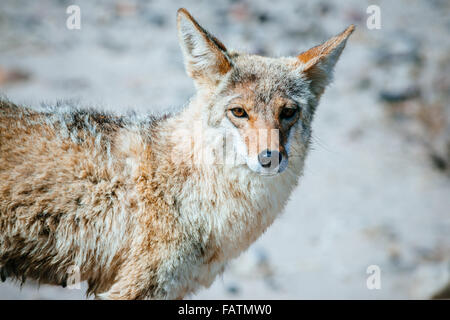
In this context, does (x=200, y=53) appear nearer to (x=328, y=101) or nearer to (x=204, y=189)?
(x=204, y=189)

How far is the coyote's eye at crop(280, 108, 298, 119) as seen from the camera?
4868mm

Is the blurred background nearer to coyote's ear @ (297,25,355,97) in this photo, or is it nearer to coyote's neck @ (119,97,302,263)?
coyote's ear @ (297,25,355,97)

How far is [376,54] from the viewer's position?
549 inches

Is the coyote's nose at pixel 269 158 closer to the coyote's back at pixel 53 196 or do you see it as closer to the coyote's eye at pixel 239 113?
the coyote's eye at pixel 239 113

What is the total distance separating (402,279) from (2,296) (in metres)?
6.29

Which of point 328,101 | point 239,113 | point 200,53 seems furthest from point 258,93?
point 328,101

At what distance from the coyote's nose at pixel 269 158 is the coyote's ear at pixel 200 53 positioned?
102 centimetres

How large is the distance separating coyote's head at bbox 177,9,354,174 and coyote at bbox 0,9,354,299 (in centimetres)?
1

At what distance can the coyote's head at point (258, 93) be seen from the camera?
462cm

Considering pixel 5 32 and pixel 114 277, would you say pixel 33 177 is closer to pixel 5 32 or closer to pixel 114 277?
pixel 114 277

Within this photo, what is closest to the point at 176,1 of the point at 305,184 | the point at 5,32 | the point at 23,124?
the point at 5,32

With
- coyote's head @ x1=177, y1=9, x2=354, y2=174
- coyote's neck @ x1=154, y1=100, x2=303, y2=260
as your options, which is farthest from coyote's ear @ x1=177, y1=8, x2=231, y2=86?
coyote's neck @ x1=154, y1=100, x2=303, y2=260

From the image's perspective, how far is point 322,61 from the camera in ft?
17.2

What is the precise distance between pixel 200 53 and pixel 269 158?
1319 millimetres
